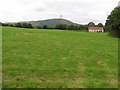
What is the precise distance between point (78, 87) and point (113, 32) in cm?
4010

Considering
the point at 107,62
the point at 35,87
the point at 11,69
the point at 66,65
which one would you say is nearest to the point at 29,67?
the point at 11,69

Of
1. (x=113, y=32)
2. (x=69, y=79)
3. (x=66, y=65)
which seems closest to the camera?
(x=69, y=79)

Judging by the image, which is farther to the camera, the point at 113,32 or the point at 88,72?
the point at 113,32

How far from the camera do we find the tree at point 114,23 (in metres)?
47.0

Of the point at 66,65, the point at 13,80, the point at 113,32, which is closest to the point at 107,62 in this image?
the point at 66,65

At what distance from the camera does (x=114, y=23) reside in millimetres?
47344

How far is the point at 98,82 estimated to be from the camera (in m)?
10.9

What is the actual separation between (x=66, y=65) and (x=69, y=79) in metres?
3.23

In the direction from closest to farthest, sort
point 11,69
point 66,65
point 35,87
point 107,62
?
point 35,87
point 11,69
point 66,65
point 107,62

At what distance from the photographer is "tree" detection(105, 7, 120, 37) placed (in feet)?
154

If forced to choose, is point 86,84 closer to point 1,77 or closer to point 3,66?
point 1,77

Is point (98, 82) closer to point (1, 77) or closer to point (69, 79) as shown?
point (69, 79)

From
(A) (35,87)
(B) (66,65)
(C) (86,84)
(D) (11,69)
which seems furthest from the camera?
(B) (66,65)

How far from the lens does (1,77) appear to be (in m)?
11.0
